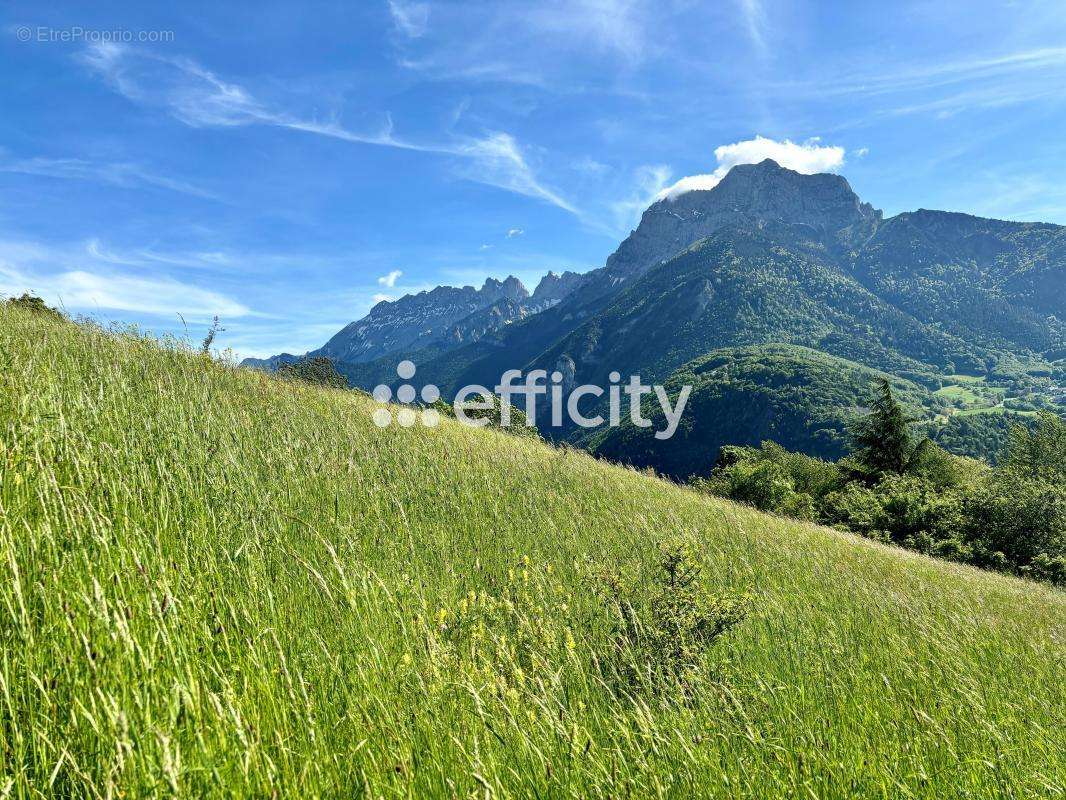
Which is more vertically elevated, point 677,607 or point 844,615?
point 677,607

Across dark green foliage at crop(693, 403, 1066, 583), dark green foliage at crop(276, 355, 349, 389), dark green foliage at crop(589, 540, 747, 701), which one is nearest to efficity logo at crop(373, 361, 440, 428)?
dark green foliage at crop(276, 355, 349, 389)

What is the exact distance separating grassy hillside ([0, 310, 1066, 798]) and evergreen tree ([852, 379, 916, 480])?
3847 centimetres

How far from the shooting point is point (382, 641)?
261 cm

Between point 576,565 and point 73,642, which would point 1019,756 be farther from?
point 73,642

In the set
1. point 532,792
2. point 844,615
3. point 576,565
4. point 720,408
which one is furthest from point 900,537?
point 720,408

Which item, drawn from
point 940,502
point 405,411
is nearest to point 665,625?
point 405,411

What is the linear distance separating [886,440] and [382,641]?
152 feet

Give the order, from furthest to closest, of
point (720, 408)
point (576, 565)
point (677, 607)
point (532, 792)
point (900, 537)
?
point (720, 408)
point (900, 537)
point (576, 565)
point (677, 607)
point (532, 792)

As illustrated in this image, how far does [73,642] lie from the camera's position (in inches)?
68.5

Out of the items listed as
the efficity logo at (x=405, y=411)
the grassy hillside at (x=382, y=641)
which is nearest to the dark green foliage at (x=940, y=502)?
the efficity logo at (x=405, y=411)

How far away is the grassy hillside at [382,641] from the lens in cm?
163

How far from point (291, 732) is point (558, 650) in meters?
1.87

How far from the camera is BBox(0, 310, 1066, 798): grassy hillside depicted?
5.34ft

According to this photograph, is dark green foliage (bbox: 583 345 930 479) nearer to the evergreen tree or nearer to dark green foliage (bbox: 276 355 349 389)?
the evergreen tree
